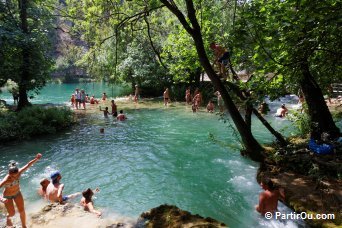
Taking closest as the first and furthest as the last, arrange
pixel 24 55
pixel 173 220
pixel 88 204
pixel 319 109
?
1. pixel 173 220
2. pixel 88 204
3. pixel 319 109
4. pixel 24 55

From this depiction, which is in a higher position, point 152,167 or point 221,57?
point 221,57

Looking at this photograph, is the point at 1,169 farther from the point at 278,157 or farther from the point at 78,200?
the point at 278,157

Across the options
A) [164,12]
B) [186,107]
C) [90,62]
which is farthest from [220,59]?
[164,12]

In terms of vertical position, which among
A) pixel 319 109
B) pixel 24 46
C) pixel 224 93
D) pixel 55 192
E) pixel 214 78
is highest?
pixel 24 46

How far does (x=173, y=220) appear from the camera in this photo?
665 centimetres

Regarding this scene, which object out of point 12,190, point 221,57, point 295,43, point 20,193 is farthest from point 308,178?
point 12,190

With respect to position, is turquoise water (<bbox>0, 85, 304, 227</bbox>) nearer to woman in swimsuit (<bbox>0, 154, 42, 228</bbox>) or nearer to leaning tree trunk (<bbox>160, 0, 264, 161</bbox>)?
leaning tree trunk (<bbox>160, 0, 264, 161</bbox>)

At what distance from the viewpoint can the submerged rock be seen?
631cm

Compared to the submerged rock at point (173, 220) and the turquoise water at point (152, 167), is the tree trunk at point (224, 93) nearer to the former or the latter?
the turquoise water at point (152, 167)

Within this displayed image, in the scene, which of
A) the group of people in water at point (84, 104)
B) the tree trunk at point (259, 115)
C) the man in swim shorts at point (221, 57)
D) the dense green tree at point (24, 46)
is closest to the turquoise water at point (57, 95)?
the group of people in water at point (84, 104)

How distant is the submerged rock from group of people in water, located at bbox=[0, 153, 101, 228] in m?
1.97

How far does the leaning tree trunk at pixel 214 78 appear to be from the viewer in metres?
9.80

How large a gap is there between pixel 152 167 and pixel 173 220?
622 centimetres

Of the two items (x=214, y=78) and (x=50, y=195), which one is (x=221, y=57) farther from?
(x=50, y=195)
